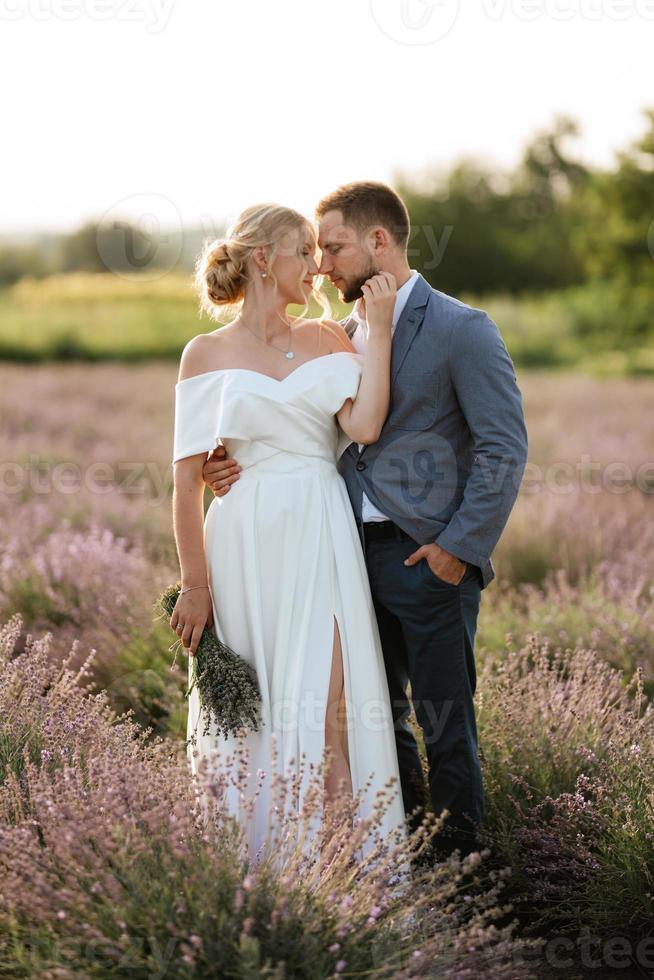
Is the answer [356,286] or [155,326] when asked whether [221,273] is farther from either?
[155,326]

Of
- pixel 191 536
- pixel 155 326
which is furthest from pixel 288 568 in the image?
pixel 155 326

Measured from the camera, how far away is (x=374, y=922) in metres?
2.34

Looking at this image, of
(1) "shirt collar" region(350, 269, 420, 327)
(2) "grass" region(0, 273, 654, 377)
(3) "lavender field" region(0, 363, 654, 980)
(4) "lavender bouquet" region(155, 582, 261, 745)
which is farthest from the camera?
(2) "grass" region(0, 273, 654, 377)

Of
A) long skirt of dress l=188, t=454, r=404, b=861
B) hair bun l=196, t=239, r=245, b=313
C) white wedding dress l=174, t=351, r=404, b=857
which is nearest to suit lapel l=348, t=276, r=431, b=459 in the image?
white wedding dress l=174, t=351, r=404, b=857

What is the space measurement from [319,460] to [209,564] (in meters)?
0.47

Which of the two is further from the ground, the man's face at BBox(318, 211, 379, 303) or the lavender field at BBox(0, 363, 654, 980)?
the man's face at BBox(318, 211, 379, 303)

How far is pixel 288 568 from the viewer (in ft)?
10.2

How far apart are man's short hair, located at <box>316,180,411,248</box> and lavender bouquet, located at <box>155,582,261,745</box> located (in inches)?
52.8

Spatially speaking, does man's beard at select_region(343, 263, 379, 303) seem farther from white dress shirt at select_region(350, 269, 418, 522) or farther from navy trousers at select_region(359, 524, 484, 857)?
navy trousers at select_region(359, 524, 484, 857)

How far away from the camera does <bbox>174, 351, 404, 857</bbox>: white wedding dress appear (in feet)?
10.0

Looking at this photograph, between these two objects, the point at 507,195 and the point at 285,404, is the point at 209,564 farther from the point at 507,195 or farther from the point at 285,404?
the point at 507,195

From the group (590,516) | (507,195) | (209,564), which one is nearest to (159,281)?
(507,195)

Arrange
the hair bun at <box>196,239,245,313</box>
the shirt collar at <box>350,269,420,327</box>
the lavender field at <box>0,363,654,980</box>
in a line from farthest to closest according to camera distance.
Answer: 1. the shirt collar at <box>350,269,420,327</box>
2. the hair bun at <box>196,239,245,313</box>
3. the lavender field at <box>0,363,654,980</box>

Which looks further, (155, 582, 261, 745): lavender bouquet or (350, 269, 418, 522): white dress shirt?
(350, 269, 418, 522): white dress shirt
